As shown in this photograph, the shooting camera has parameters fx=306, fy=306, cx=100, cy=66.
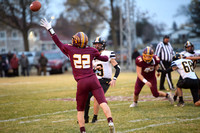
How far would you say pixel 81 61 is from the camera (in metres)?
5.41

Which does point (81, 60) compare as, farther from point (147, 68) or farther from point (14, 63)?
point (14, 63)

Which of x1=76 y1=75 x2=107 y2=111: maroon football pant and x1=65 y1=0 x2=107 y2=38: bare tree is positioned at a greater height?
x1=65 y1=0 x2=107 y2=38: bare tree

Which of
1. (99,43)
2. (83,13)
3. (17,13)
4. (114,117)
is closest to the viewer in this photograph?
(99,43)

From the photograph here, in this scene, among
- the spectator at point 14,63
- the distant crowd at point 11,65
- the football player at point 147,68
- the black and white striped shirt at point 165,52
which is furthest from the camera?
the distant crowd at point 11,65

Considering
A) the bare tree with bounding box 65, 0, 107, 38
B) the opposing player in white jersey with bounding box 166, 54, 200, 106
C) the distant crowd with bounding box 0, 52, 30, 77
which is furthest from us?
the bare tree with bounding box 65, 0, 107, 38

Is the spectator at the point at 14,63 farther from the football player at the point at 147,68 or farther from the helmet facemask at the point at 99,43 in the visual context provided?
the helmet facemask at the point at 99,43

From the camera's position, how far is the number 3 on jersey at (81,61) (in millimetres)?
5406

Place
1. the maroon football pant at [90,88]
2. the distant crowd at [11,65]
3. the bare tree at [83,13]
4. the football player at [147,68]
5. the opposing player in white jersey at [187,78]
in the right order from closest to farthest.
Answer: the maroon football pant at [90,88]
the football player at [147,68]
the opposing player in white jersey at [187,78]
the distant crowd at [11,65]
the bare tree at [83,13]

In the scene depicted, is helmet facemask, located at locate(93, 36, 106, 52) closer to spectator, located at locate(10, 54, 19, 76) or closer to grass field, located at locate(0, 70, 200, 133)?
grass field, located at locate(0, 70, 200, 133)

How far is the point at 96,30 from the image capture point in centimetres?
5562

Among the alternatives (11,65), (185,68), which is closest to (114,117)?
(185,68)

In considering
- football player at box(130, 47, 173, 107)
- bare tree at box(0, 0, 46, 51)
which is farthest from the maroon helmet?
bare tree at box(0, 0, 46, 51)

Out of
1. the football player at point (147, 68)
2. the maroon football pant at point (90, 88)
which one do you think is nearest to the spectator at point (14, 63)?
the football player at point (147, 68)

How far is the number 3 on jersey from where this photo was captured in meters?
5.41
